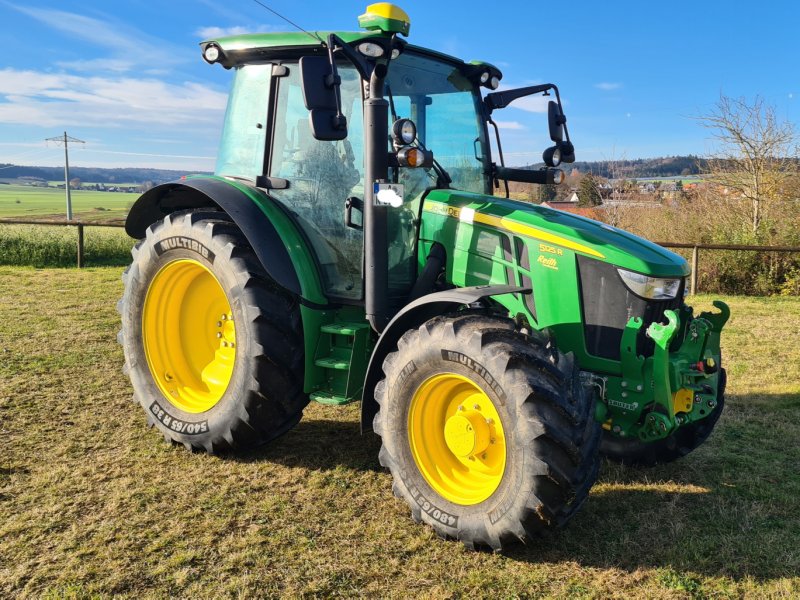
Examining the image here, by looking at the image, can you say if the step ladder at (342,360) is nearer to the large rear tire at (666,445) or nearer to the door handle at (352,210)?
the door handle at (352,210)

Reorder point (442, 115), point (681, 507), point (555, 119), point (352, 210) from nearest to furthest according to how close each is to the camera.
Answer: point (681, 507) < point (352, 210) < point (442, 115) < point (555, 119)

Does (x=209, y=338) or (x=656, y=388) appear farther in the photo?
(x=209, y=338)

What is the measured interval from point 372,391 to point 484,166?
1904 millimetres

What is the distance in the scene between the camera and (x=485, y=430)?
3.21 meters

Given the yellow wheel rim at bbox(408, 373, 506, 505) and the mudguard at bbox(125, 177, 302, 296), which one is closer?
the yellow wheel rim at bbox(408, 373, 506, 505)

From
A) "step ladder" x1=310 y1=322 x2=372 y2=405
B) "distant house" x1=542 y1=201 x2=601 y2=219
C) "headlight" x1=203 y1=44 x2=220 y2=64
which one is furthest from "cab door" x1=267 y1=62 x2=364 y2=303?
"distant house" x1=542 y1=201 x2=601 y2=219

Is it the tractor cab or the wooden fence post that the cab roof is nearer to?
the tractor cab

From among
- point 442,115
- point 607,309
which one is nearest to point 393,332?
point 607,309

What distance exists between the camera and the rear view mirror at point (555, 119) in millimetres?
4652

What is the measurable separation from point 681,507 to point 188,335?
3341 mm

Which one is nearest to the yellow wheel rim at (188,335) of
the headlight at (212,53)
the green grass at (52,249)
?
the headlight at (212,53)

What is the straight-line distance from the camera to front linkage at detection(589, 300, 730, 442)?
324cm

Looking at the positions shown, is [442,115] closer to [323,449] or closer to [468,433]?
[468,433]

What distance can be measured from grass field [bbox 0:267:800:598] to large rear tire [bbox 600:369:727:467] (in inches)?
3.5
